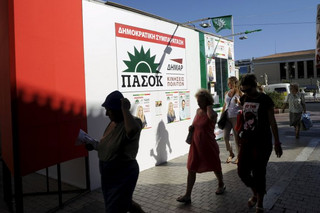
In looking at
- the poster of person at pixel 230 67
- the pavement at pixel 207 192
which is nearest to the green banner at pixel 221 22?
the poster of person at pixel 230 67

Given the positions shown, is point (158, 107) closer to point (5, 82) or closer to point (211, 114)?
point (211, 114)

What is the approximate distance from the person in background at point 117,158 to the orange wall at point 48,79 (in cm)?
138

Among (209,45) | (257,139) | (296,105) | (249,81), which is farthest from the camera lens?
(296,105)

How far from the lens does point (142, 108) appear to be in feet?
18.9

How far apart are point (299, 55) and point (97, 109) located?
74.2 meters

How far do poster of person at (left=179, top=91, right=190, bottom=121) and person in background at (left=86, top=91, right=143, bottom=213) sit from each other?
4.20 metres

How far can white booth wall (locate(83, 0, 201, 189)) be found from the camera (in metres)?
4.72

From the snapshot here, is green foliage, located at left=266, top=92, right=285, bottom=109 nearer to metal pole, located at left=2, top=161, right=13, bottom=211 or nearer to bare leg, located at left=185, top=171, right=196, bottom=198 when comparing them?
bare leg, located at left=185, top=171, right=196, bottom=198

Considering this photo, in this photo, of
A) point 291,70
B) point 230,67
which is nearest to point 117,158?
point 230,67

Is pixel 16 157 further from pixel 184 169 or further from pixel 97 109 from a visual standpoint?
pixel 184 169

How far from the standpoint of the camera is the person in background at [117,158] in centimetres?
268

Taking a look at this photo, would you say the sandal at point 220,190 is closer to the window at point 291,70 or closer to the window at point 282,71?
the window at point 291,70

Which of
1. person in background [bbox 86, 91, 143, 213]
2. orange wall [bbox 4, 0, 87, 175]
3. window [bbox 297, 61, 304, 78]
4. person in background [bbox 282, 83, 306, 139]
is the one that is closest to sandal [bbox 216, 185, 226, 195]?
person in background [bbox 86, 91, 143, 213]

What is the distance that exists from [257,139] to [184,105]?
11.6 feet
